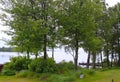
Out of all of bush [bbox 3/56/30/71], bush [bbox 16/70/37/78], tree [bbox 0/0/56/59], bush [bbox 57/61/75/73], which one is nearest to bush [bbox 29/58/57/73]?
bush [bbox 16/70/37/78]

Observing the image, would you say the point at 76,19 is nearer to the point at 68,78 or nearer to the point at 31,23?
the point at 31,23

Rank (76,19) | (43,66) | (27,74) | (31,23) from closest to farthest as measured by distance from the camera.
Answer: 1. (31,23)
2. (27,74)
3. (43,66)
4. (76,19)

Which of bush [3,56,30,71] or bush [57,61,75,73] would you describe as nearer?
bush [57,61,75,73]

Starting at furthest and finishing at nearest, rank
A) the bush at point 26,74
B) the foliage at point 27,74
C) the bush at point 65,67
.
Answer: the bush at point 65,67 → the bush at point 26,74 → the foliage at point 27,74

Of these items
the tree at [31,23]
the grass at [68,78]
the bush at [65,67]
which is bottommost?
the grass at [68,78]

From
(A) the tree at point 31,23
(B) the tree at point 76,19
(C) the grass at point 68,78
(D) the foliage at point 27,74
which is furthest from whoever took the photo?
(B) the tree at point 76,19


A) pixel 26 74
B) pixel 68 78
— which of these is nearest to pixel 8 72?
pixel 26 74

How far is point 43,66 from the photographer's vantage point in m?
23.0

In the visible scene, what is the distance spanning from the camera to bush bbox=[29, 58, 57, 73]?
2267 centimetres

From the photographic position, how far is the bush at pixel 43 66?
22.7 metres

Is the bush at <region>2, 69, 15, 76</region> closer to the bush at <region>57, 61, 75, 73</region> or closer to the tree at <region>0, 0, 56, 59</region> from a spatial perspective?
the tree at <region>0, 0, 56, 59</region>

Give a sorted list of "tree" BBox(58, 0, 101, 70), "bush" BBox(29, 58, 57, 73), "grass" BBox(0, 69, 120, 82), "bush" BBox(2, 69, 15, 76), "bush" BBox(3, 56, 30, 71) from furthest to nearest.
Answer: "bush" BBox(3, 56, 30, 71), "bush" BBox(2, 69, 15, 76), "tree" BBox(58, 0, 101, 70), "bush" BBox(29, 58, 57, 73), "grass" BBox(0, 69, 120, 82)

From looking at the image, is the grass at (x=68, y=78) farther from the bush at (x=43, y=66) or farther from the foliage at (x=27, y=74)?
the bush at (x=43, y=66)

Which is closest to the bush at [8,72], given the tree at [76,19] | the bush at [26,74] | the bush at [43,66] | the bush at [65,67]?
the bush at [26,74]
